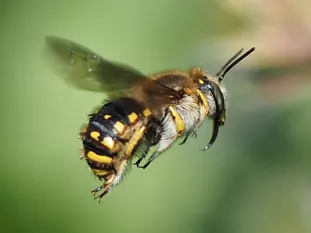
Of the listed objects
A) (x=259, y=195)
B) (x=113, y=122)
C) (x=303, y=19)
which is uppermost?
(x=303, y=19)

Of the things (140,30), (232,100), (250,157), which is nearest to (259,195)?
(250,157)

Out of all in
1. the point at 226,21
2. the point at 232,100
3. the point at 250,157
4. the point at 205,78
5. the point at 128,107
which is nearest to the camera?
the point at 128,107

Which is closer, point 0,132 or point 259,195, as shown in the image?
point 259,195

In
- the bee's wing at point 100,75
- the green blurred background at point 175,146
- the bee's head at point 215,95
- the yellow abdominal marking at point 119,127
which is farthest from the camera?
the green blurred background at point 175,146

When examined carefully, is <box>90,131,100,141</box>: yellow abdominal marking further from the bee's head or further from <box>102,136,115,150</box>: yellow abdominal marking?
the bee's head

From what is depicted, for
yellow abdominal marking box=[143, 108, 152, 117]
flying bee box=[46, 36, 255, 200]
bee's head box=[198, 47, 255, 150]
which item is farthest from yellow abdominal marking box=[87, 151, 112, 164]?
bee's head box=[198, 47, 255, 150]

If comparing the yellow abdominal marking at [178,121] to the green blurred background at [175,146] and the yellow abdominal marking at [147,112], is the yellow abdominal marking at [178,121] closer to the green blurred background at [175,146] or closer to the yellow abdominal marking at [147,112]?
the yellow abdominal marking at [147,112]

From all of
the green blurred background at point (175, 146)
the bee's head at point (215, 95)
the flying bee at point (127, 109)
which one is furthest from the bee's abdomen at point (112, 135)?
the green blurred background at point (175, 146)

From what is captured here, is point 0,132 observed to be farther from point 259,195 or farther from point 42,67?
point 259,195

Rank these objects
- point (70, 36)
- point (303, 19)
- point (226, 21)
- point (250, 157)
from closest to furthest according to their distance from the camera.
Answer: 1. point (303, 19)
2. point (226, 21)
3. point (250, 157)
4. point (70, 36)
